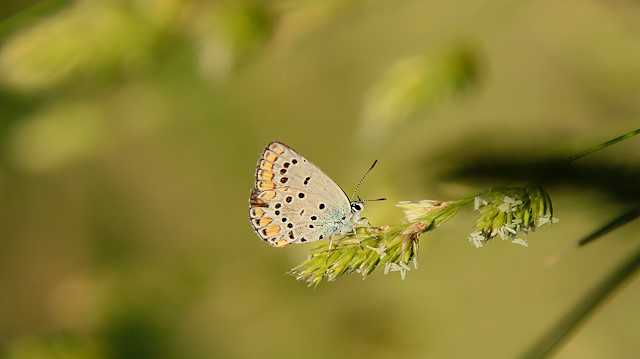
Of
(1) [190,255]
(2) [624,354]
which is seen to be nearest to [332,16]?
(1) [190,255]

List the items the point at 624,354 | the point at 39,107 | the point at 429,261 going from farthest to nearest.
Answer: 1. the point at 429,261
2. the point at 624,354
3. the point at 39,107

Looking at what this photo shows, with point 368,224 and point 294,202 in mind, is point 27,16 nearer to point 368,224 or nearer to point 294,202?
point 294,202

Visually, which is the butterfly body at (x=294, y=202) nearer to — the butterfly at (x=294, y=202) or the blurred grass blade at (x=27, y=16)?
the butterfly at (x=294, y=202)

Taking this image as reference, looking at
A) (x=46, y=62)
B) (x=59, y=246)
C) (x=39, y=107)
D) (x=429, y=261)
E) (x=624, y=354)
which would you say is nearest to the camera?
(x=46, y=62)

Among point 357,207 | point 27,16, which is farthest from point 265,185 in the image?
point 27,16

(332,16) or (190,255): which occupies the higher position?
(332,16)

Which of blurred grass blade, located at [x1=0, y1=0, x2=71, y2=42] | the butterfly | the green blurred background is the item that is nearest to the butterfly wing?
the butterfly

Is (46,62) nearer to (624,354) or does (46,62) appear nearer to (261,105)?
(261,105)
